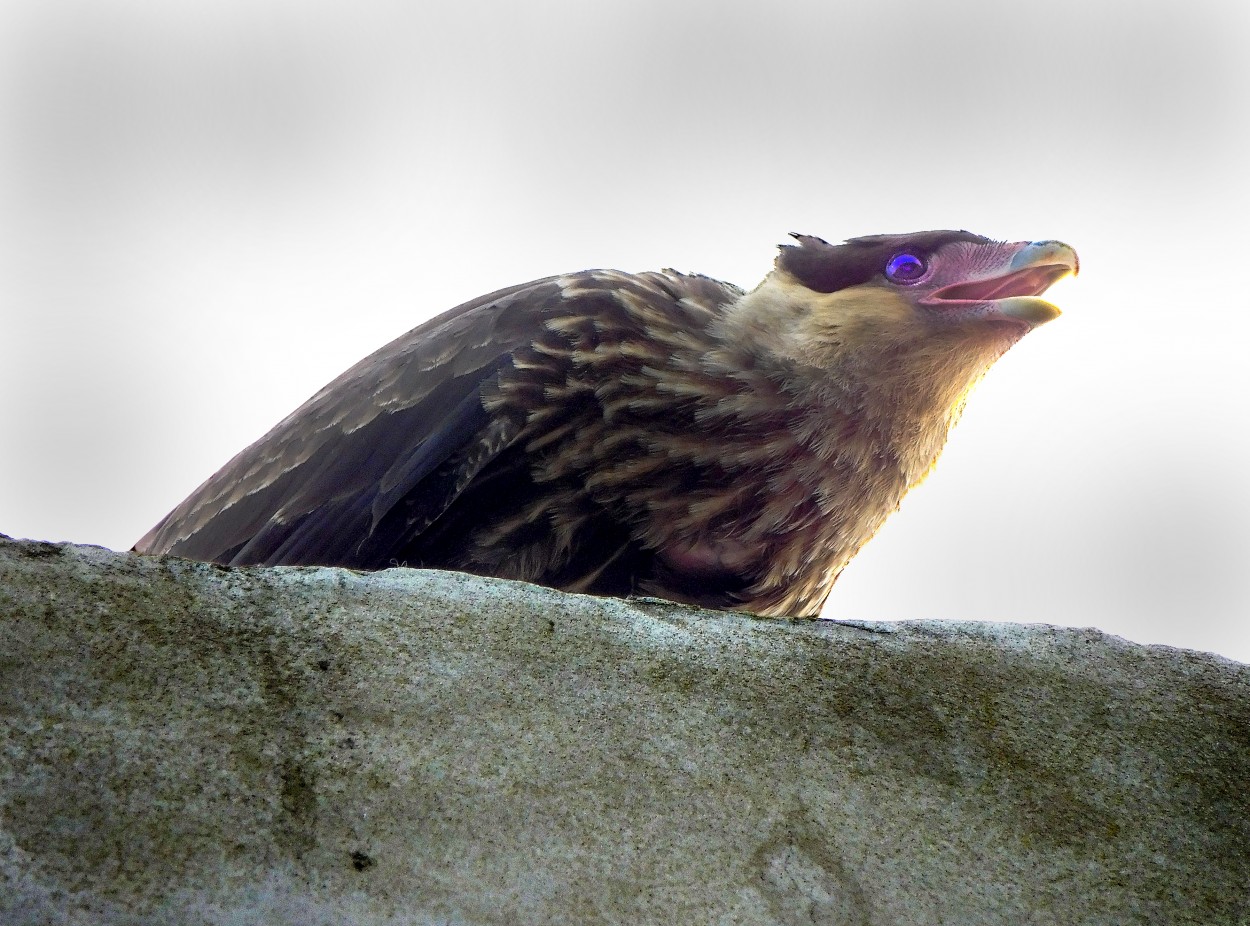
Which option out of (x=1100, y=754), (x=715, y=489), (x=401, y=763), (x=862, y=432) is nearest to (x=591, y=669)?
(x=401, y=763)

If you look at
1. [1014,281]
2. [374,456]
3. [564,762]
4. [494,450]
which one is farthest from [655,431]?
[564,762]

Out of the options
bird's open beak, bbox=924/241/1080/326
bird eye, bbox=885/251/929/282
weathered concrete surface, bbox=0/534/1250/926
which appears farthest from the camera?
bird eye, bbox=885/251/929/282

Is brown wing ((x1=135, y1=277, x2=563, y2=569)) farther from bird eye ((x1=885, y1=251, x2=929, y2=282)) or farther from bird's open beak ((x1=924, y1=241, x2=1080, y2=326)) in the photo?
bird's open beak ((x1=924, y1=241, x2=1080, y2=326))

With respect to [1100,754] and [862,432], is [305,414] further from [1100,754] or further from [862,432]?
[1100,754]

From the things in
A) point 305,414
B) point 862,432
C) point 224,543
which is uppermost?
point 862,432

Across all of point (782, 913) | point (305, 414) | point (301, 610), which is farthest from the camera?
point (305, 414)

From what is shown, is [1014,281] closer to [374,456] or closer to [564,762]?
[374,456]

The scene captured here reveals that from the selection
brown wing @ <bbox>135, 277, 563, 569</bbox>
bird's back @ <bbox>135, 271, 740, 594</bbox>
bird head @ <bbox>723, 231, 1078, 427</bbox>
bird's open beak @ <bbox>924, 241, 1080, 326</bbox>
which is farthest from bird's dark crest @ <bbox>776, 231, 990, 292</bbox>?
brown wing @ <bbox>135, 277, 563, 569</bbox>
